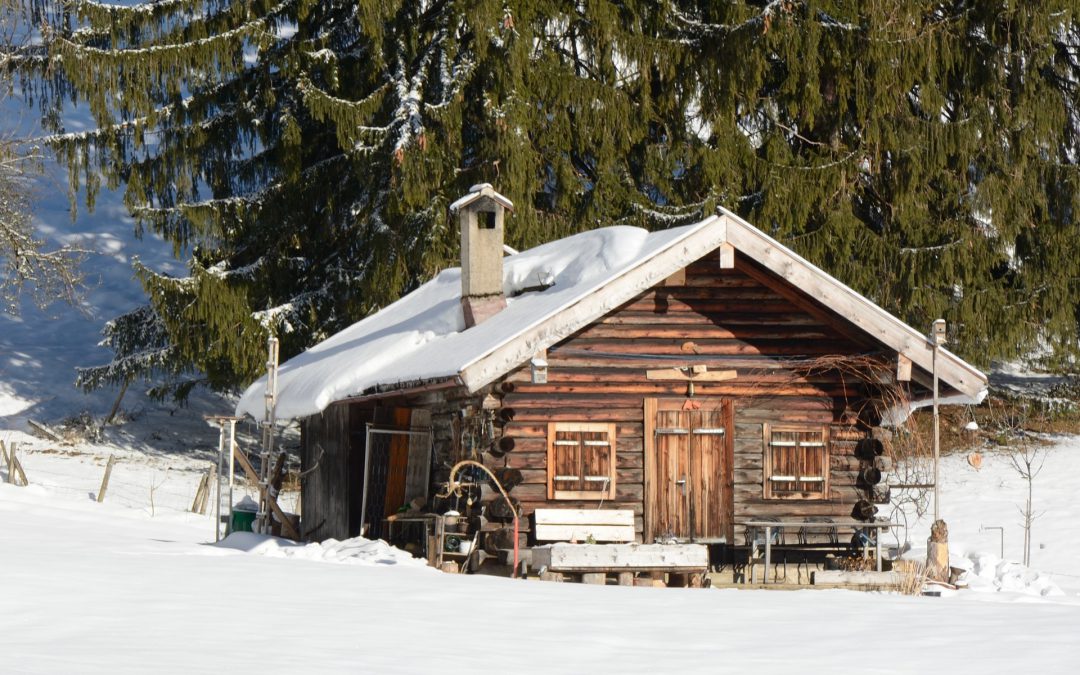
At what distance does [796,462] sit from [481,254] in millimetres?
4868

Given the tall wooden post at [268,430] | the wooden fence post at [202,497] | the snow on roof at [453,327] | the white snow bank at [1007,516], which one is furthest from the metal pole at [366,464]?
the white snow bank at [1007,516]

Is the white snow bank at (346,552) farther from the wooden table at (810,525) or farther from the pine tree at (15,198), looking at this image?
the pine tree at (15,198)

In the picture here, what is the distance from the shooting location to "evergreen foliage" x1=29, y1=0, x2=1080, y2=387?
28594 mm

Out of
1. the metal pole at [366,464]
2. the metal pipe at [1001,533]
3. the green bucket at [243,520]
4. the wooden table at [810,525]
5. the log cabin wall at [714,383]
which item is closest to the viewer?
the wooden table at [810,525]

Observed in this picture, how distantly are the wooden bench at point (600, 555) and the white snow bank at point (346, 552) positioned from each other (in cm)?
135

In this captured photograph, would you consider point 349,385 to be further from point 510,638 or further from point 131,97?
point 131,97

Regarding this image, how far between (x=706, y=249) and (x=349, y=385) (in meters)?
5.03

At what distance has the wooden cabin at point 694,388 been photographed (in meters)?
17.2

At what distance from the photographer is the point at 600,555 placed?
15984 millimetres

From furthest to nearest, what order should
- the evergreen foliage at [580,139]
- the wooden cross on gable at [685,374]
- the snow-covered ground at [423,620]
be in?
the evergreen foliage at [580,139]
the wooden cross on gable at [685,374]
the snow-covered ground at [423,620]

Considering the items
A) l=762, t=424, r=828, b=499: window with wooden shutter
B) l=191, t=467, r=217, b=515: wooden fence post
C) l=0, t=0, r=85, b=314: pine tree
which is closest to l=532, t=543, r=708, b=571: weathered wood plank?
l=762, t=424, r=828, b=499: window with wooden shutter

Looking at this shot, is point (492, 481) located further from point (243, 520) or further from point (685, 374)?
point (243, 520)

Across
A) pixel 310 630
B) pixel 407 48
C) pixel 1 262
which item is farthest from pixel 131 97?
pixel 1 262

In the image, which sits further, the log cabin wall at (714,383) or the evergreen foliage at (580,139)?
the evergreen foliage at (580,139)
